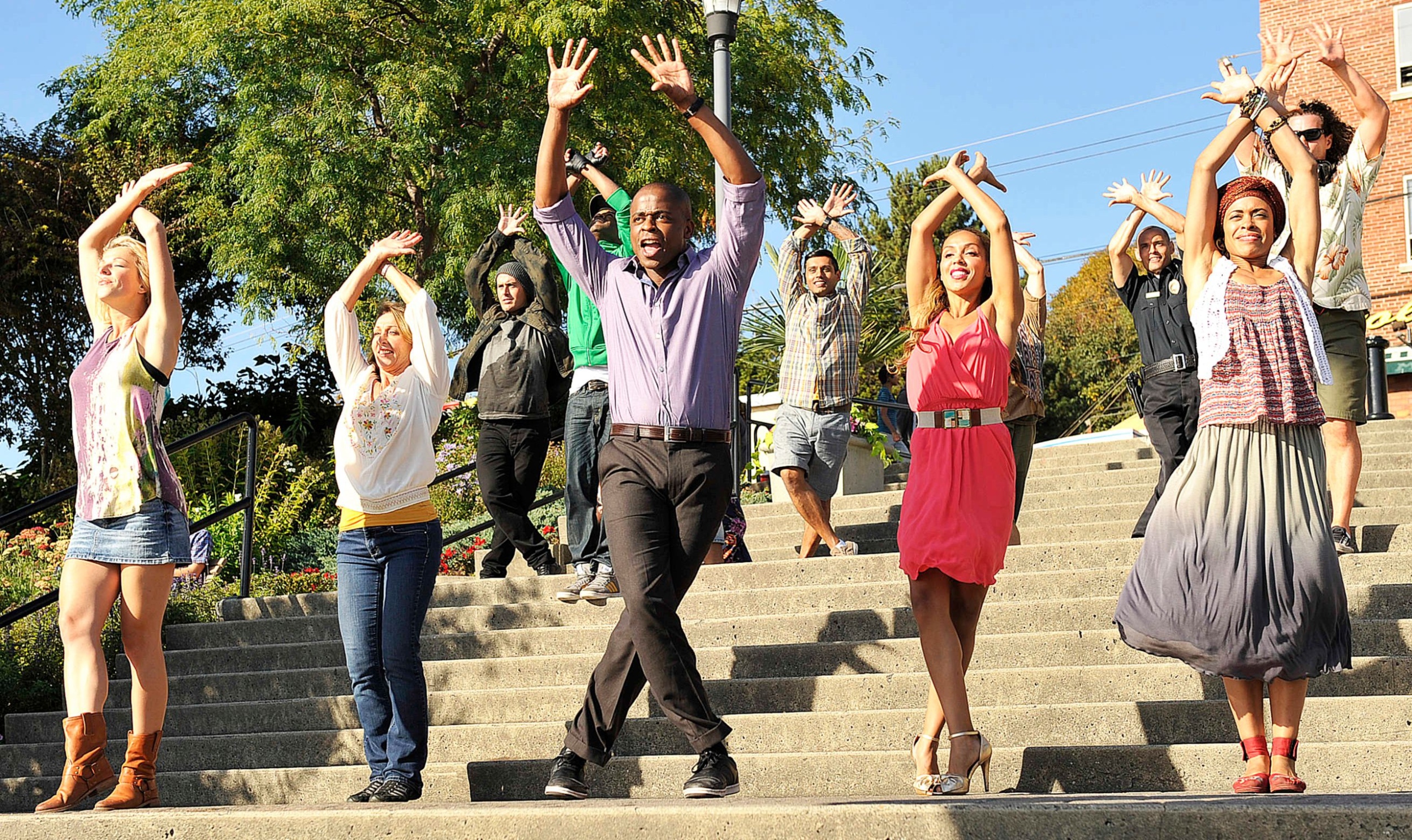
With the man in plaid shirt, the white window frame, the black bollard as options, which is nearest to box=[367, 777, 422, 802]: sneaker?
the man in plaid shirt

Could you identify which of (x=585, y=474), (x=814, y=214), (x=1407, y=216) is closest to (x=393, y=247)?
(x=585, y=474)

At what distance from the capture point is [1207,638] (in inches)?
169

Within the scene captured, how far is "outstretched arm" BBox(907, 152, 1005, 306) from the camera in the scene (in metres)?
5.09

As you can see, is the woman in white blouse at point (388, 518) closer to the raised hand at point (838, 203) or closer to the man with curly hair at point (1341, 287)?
the raised hand at point (838, 203)

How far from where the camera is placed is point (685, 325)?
4562 mm

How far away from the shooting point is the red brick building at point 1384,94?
24.5 meters

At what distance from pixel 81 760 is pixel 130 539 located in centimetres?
75

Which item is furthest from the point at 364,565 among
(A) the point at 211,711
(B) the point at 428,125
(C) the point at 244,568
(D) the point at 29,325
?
(D) the point at 29,325

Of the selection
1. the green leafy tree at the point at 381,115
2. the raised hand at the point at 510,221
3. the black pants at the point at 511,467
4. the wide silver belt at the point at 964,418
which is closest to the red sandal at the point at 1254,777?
the wide silver belt at the point at 964,418

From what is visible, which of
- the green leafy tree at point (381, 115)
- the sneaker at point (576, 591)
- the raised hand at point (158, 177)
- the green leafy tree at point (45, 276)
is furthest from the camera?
the green leafy tree at point (45, 276)

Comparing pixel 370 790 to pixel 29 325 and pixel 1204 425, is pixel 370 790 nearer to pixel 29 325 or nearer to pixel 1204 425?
pixel 1204 425

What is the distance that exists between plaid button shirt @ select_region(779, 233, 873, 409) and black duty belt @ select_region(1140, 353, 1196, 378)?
1664 millimetres

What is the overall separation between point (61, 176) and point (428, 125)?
7.20 metres

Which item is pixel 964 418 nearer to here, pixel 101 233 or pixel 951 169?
pixel 951 169
